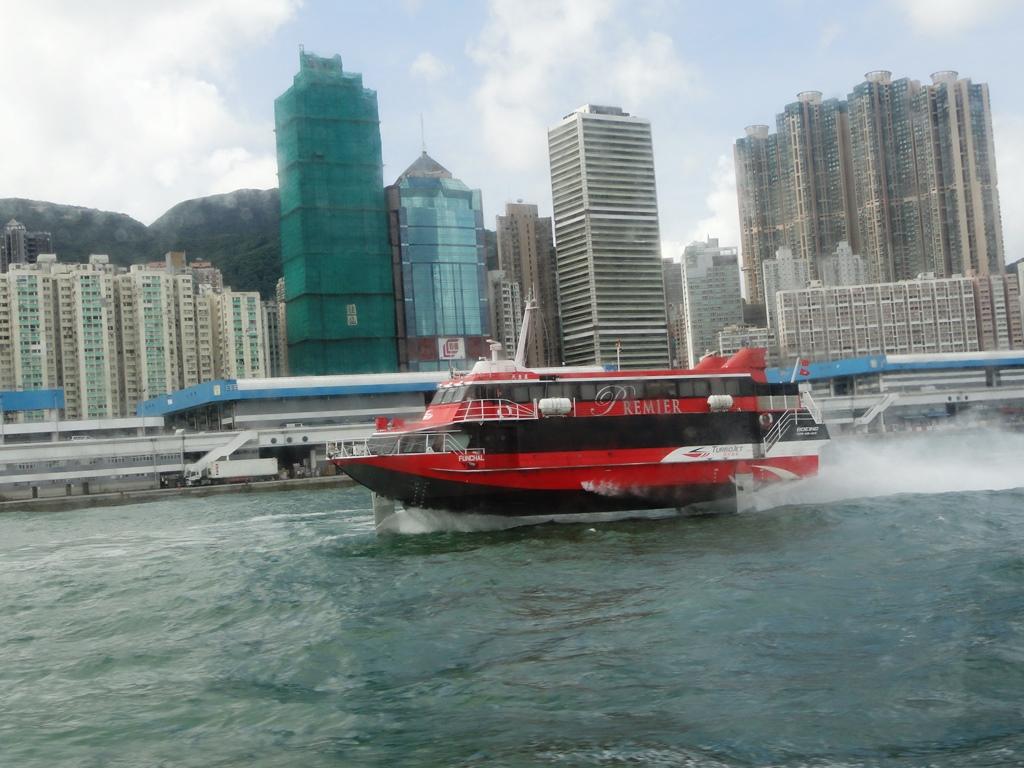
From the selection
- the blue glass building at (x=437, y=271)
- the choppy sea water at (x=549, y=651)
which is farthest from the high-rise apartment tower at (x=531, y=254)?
the choppy sea water at (x=549, y=651)

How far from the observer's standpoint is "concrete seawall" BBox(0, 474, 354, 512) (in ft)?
168

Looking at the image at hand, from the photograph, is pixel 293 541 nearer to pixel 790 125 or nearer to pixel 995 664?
pixel 995 664

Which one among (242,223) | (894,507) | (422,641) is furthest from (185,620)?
(242,223)

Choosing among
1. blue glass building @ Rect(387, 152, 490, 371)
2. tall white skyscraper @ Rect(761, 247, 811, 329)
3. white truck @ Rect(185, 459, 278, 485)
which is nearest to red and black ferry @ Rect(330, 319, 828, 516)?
white truck @ Rect(185, 459, 278, 485)

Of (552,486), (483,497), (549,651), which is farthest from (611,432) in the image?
(549,651)

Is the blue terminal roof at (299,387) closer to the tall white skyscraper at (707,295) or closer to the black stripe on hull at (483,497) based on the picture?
the black stripe on hull at (483,497)

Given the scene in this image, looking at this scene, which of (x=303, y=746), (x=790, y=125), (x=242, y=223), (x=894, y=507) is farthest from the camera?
(x=242, y=223)

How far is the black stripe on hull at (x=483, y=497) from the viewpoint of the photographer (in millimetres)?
21922

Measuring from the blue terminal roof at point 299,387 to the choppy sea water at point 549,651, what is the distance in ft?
Result: 148

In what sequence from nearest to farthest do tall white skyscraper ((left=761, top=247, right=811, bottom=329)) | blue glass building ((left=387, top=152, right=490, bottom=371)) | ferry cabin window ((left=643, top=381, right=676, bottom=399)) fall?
ferry cabin window ((left=643, top=381, right=676, bottom=399)), blue glass building ((left=387, top=152, right=490, bottom=371)), tall white skyscraper ((left=761, top=247, right=811, bottom=329))

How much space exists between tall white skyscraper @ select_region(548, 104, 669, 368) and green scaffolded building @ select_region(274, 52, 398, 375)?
4297 centimetres

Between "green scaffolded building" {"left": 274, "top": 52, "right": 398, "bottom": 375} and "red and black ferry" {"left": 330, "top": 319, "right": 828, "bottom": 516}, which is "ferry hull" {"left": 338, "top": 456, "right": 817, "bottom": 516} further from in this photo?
"green scaffolded building" {"left": 274, "top": 52, "right": 398, "bottom": 375}

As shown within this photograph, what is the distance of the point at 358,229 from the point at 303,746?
295 ft

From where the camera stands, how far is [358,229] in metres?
95.8
